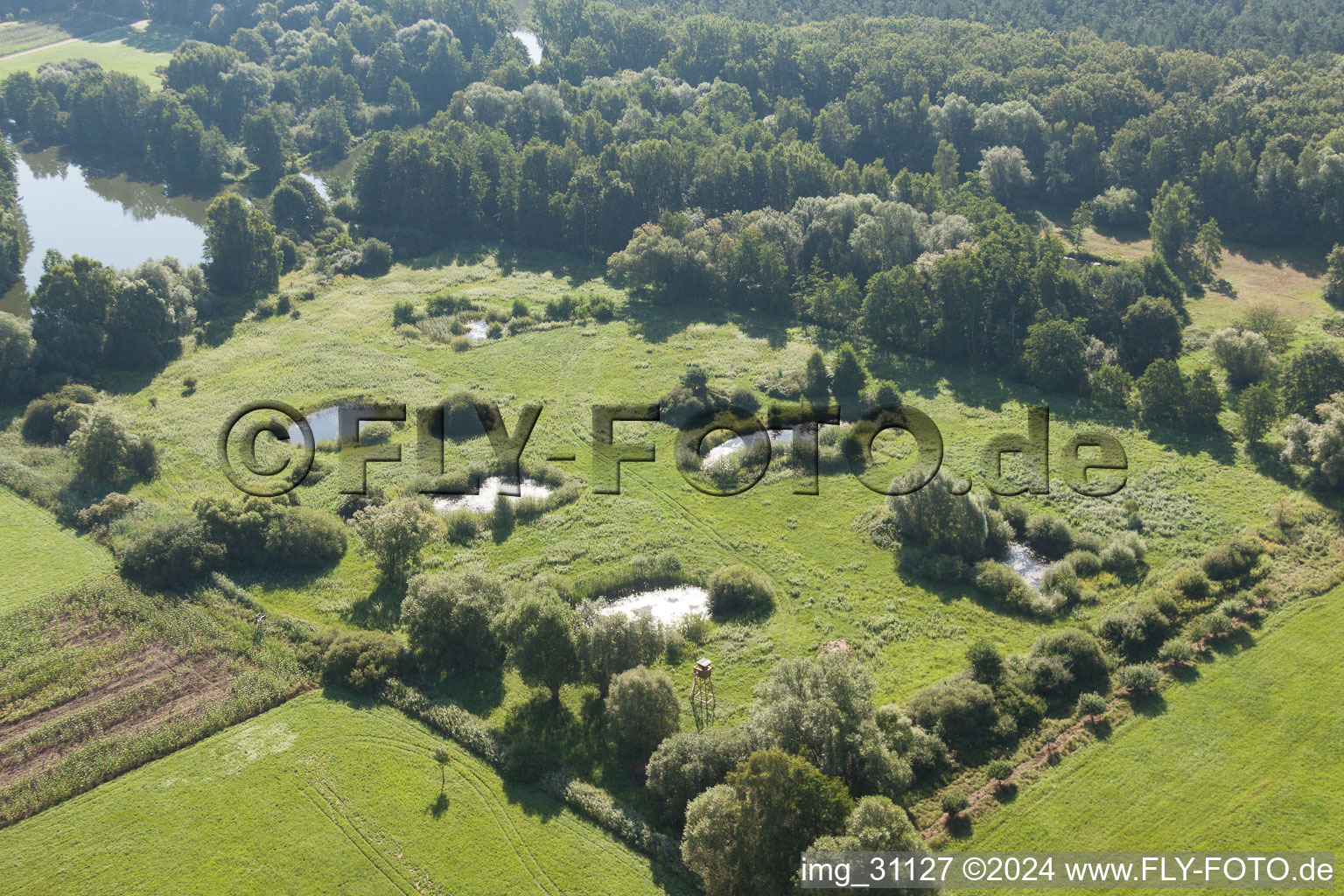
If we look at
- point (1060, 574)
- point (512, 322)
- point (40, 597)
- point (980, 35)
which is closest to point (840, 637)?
point (1060, 574)

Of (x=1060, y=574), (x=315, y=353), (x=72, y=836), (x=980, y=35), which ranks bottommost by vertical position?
(x=72, y=836)

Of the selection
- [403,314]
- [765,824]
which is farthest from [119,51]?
[765,824]

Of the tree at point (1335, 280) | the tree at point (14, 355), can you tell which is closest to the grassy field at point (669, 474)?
the tree at point (14, 355)

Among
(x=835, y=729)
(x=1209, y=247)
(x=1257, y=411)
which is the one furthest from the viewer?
(x=1209, y=247)

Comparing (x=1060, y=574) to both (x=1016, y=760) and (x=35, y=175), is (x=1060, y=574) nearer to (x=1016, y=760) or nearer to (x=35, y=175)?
(x=1016, y=760)

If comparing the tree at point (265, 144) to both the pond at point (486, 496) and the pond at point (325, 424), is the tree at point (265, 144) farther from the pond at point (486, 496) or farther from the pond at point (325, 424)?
the pond at point (486, 496)

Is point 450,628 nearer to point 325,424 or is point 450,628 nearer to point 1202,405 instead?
point 325,424

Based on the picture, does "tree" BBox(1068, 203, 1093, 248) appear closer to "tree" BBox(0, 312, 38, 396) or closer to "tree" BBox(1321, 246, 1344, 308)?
"tree" BBox(1321, 246, 1344, 308)
